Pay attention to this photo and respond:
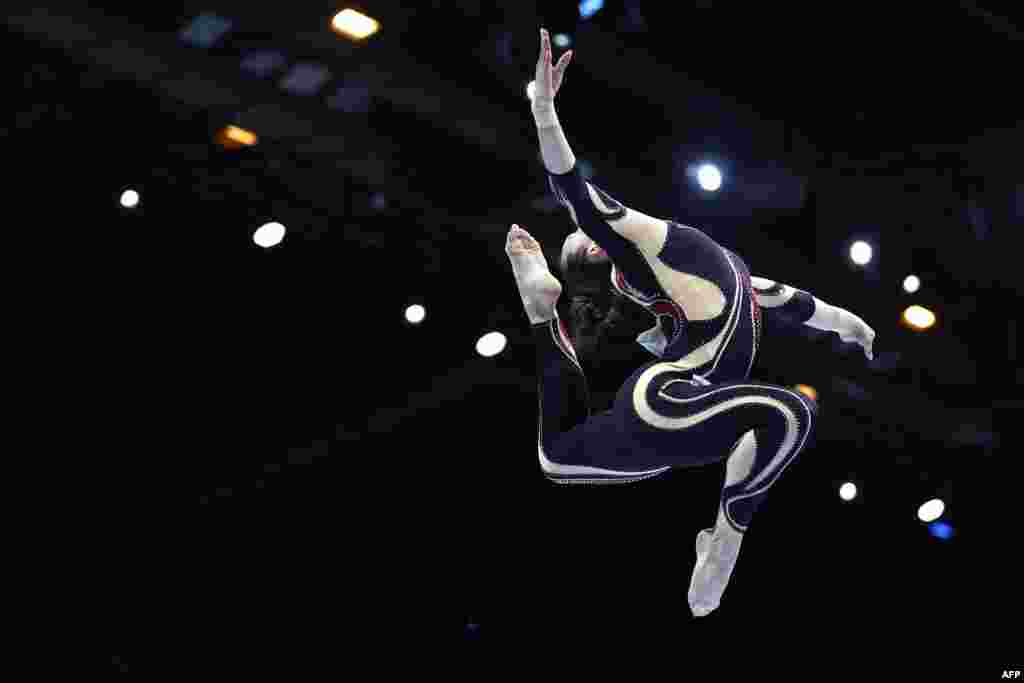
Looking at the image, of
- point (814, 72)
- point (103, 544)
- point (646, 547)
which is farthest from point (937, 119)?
point (103, 544)

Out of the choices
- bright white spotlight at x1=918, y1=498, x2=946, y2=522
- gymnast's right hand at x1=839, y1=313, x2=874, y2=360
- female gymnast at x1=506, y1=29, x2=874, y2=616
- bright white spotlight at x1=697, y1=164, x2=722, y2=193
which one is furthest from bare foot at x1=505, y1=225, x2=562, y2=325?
bright white spotlight at x1=918, y1=498, x2=946, y2=522

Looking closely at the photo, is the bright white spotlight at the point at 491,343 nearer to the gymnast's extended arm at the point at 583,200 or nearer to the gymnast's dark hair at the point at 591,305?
the gymnast's dark hair at the point at 591,305

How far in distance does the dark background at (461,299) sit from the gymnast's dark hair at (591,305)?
1.42 meters

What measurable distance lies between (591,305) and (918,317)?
273cm

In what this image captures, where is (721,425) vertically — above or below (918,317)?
Answer: below

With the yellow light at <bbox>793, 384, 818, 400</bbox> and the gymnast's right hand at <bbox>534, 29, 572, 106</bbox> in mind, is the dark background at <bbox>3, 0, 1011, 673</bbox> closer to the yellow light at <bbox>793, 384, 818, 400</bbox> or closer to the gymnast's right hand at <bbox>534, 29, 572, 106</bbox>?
the yellow light at <bbox>793, 384, 818, 400</bbox>

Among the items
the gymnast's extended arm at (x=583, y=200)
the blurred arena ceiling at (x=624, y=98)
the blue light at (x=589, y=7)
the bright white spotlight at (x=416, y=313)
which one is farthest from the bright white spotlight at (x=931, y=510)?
the gymnast's extended arm at (x=583, y=200)

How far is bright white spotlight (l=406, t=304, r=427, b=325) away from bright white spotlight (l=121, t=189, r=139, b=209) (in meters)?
1.13

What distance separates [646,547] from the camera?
19.9 ft

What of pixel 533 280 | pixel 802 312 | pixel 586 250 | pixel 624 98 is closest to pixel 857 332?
pixel 802 312

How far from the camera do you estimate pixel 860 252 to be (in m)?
5.41

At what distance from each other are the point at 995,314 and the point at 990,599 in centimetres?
141

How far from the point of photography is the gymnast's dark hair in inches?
131

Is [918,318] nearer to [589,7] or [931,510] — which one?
[931,510]
